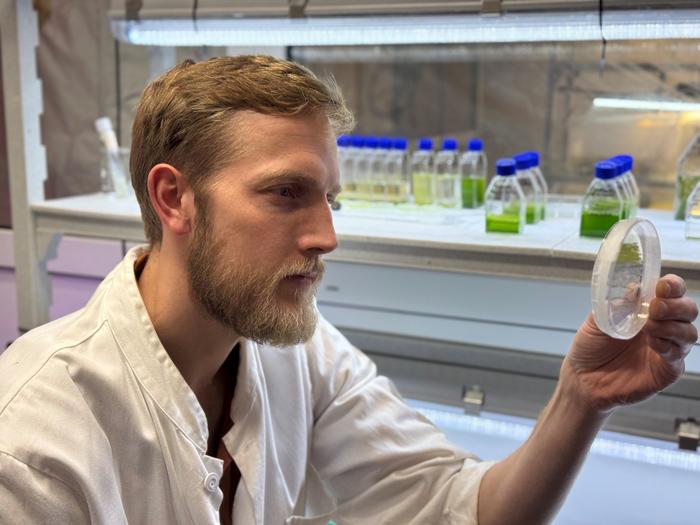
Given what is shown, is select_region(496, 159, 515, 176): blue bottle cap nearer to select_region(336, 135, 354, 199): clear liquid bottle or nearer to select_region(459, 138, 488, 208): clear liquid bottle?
select_region(459, 138, 488, 208): clear liquid bottle

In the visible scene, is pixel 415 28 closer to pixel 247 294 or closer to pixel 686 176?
pixel 686 176

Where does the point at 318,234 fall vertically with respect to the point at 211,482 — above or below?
above

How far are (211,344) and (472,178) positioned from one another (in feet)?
3.10

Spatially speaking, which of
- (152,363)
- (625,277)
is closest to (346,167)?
(152,363)

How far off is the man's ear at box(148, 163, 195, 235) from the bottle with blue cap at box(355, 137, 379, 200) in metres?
0.91

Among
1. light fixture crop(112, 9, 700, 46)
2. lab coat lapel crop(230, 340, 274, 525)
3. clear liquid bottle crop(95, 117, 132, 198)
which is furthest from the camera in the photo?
clear liquid bottle crop(95, 117, 132, 198)

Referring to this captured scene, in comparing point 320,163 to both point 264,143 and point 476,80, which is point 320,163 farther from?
point 476,80

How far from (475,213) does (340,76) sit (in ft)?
3.00

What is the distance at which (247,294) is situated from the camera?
115 centimetres

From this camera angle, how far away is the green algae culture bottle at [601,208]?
1.59 metres

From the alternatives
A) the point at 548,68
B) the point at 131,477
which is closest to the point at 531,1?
the point at 548,68

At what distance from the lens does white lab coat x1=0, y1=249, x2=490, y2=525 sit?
1.03 metres

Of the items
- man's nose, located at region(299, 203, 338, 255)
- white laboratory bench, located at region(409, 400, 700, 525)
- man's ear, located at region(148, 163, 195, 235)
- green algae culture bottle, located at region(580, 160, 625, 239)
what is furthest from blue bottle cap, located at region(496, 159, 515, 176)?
man's ear, located at region(148, 163, 195, 235)

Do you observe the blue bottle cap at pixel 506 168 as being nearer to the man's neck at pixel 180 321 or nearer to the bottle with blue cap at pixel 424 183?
the bottle with blue cap at pixel 424 183
